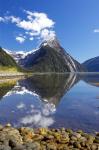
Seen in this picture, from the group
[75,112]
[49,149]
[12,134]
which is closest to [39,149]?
[49,149]

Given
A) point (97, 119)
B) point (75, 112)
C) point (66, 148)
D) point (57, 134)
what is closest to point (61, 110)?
point (75, 112)

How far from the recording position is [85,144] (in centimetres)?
2038

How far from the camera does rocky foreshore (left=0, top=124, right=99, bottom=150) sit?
1859 centimetres

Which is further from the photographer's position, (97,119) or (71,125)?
(97,119)

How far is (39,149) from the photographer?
18.3m

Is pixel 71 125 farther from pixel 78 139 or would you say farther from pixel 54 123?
pixel 78 139

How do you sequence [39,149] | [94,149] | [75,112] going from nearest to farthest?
[39,149]
[94,149]
[75,112]

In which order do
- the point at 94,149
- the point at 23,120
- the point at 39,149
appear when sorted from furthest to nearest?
1. the point at 23,120
2. the point at 94,149
3. the point at 39,149

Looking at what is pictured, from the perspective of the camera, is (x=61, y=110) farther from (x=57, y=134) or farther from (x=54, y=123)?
(x=57, y=134)

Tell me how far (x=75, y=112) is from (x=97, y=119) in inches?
224

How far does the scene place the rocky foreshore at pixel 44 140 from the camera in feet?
61.0

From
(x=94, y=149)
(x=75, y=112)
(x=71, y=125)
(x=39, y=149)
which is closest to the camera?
(x=39, y=149)

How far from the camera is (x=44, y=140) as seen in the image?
21.7 meters

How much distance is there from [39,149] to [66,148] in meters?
2.14
